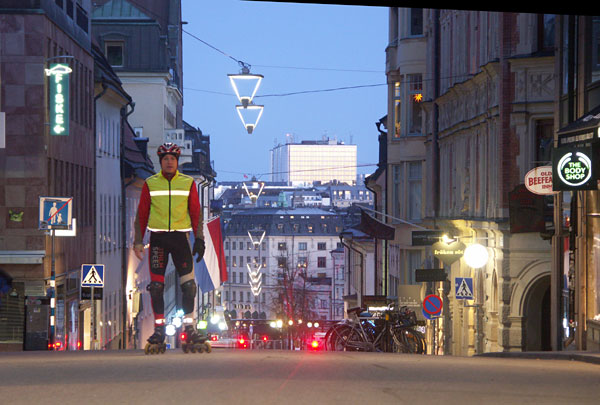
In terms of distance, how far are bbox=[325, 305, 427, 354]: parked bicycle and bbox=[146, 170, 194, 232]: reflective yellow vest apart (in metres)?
9.17

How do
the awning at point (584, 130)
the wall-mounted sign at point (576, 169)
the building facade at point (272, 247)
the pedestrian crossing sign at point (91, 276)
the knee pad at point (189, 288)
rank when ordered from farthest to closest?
the building facade at point (272, 247) → the pedestrian crossing sign at point (91, 276) → the awning at point (584, 130) → the wall-mounted sign at point (576, 169) → the knee pad at point (189, 288)

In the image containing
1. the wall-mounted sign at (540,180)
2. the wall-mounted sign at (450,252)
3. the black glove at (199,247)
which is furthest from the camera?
the wall-mounted sign at (450,252)

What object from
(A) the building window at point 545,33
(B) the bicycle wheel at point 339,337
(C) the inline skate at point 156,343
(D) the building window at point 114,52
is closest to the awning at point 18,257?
(B) the bicycle wheel at point 339,337

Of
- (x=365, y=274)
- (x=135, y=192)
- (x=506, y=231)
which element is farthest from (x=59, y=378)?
(x=365, y=274)

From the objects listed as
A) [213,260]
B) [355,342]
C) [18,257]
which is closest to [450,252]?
[213,260]

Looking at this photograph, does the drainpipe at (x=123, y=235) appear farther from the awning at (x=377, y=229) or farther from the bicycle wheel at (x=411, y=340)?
the bicycle wheel at (x=411, y=340)

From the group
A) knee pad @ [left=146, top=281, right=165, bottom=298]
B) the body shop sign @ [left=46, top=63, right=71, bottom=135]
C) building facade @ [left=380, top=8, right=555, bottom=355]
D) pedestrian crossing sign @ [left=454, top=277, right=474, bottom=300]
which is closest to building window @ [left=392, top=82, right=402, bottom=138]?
building facade @ [left=380, top=8, right=555, bottom=355]

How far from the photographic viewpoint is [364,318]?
23281 millimetres

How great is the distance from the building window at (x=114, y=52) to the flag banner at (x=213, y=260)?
1558 inches

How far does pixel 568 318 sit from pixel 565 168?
3.53m

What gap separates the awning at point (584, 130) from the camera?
19250 mm

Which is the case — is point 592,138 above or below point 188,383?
above

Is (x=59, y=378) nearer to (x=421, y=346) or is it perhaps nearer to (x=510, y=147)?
(x=421, y=346)

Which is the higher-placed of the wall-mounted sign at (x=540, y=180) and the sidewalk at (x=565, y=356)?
the wall-mounted sign at (x=540, y=180)
